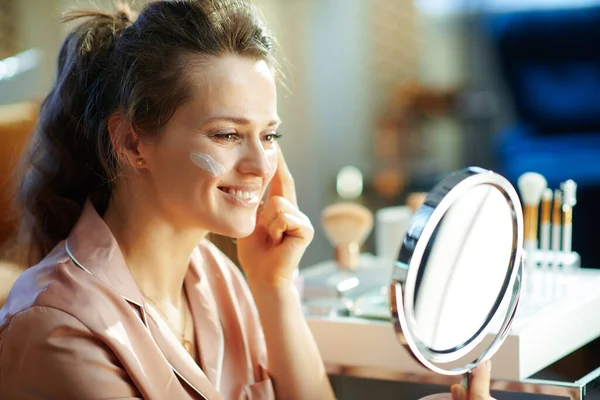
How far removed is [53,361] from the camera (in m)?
0.91

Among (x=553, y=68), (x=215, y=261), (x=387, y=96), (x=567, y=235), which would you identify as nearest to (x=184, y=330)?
(x=215, y=261)

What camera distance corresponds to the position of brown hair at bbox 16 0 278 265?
1.02m

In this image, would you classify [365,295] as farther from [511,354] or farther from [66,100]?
[66,100]

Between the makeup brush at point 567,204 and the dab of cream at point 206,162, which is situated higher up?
the dab of cream at point 206,162

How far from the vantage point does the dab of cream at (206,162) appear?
3.31ft

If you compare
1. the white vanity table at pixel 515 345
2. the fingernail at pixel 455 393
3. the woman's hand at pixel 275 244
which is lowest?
the white vanity table at pixel 515 345

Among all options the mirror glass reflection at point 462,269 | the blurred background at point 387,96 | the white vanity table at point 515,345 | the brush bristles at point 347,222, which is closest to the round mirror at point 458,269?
the mirror glass reflection at point 462,269

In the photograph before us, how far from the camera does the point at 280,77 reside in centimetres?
117

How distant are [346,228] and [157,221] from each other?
0.60 meters

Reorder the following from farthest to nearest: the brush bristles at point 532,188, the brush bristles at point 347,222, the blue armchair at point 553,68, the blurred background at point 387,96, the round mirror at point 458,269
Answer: the blurred background at point 387,96 < the blue armchair at point 553,68 < the brush bristles at point 347,222 < the brush bristles at point 532,188 < the round mirror at point 458,269

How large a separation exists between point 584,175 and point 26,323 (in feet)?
8.01

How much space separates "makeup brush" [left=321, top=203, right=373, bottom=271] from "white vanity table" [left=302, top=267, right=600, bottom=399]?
279 millimetres

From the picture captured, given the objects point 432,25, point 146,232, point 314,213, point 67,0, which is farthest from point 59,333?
point 432,25

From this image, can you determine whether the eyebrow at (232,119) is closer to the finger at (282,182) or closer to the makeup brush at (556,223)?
the finger at (282,182)
